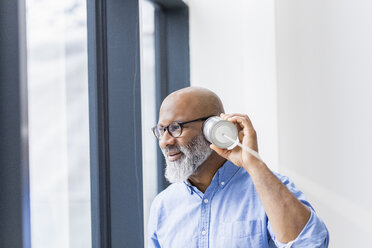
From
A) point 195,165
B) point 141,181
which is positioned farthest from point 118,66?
point 195,165

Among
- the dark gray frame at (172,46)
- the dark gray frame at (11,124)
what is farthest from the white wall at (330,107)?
the dark gray frame at (11,124)

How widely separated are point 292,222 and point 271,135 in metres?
1.18

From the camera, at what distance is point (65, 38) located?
1428 millimetres

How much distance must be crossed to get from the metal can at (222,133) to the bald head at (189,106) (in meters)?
0.19

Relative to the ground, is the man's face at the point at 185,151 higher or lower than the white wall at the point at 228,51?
lower

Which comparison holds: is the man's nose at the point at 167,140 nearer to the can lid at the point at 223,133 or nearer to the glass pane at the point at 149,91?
the can lid at the point at 223,133

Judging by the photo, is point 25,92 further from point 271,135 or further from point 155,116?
point 271,135

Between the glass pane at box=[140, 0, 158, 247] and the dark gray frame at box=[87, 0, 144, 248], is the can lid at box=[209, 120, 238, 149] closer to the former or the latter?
the dark gray frame at box=[87, 0, 144, 248]

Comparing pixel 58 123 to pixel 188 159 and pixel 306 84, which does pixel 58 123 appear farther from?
pixel 306 84

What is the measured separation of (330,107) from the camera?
183 centimetres

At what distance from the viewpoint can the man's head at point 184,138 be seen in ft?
3.87

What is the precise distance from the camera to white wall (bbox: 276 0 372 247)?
168 cm

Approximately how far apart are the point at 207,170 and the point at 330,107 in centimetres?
87

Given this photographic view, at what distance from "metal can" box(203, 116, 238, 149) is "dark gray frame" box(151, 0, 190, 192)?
3.93 ft
